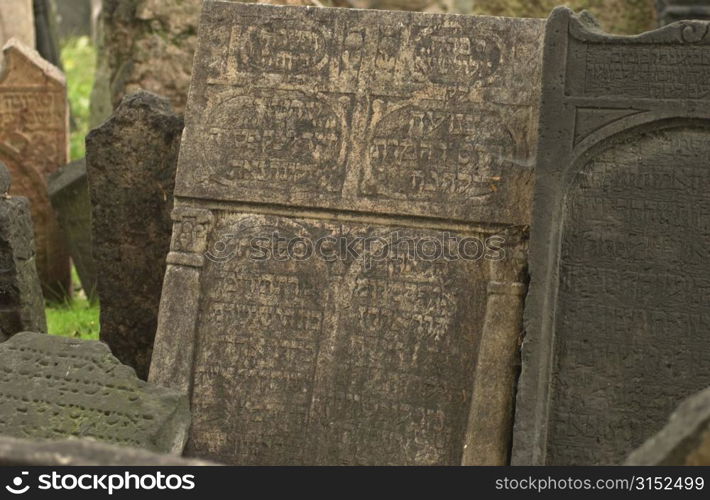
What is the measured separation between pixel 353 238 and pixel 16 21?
18.9ft

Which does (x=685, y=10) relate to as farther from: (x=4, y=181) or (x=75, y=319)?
(x=4, y=181)

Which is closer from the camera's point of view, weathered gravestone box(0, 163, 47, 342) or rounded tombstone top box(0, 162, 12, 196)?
weathered gravestone box(0, 163, 47, 342)

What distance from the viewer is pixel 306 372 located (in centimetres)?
611

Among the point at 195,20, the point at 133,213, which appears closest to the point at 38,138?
the point at 195,20

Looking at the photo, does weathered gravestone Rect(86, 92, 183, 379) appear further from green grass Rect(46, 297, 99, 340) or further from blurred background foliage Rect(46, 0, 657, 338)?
blurred background foliage Rect(46, 0, 657, 338)

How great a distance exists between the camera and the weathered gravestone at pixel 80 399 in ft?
18.4

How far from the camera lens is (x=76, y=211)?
8609 millimetres

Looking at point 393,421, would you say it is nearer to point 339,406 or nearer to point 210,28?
point 339,406

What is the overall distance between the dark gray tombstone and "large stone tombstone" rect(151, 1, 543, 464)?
3633 mm

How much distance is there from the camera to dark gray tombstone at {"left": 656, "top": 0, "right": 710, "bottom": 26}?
944 cm

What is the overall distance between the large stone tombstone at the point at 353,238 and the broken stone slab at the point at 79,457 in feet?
7.22

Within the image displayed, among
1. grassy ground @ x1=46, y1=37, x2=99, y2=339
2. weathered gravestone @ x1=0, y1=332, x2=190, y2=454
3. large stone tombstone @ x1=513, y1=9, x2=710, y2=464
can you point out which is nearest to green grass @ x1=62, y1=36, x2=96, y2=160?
grassy ground @ x1=46, y1=37, x2=99, y2=339

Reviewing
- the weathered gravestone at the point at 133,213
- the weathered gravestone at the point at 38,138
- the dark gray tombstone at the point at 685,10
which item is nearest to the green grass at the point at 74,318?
the weathered gravestone at the point at 38,138

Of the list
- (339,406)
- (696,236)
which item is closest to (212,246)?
(339,406)
